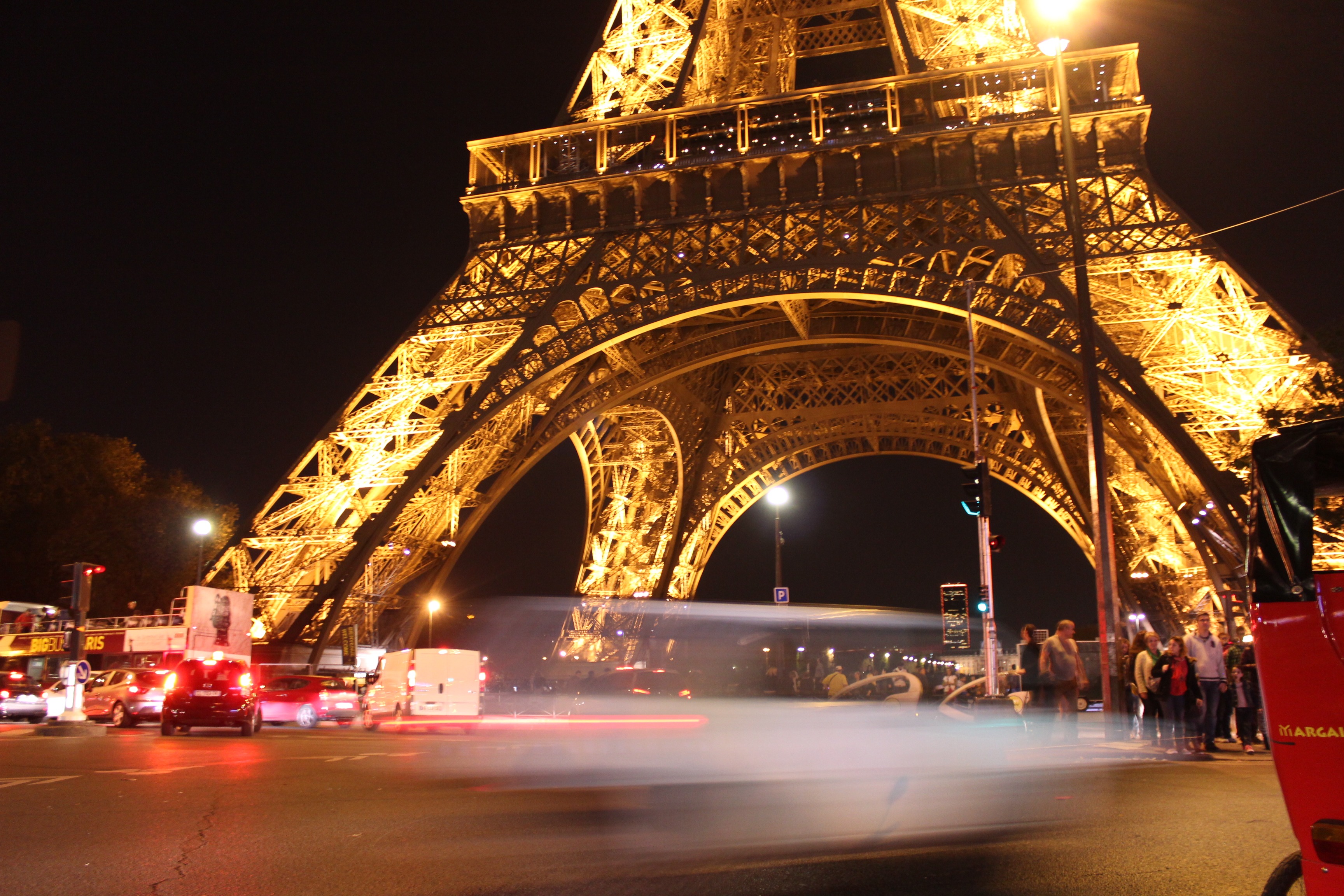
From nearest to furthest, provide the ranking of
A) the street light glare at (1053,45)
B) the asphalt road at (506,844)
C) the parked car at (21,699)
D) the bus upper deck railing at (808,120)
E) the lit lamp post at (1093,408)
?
1. the asphalt road at (506,844)
2. the lit lamp post at (1093,408)
3. the street light glare at (1053,45)
4. the bus upper deck railing at (808,120)
5. the parked car at (21,699)

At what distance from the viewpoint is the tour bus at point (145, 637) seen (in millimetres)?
24219

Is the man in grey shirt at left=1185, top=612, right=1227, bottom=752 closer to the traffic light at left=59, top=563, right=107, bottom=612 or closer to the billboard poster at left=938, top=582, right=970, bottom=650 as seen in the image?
the billboard poster at left=938, top=582, right=970, bottom=650

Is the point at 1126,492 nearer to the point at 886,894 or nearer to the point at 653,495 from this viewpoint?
the point at 653,495

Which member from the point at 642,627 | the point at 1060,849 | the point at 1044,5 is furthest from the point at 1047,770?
the point at 642,627

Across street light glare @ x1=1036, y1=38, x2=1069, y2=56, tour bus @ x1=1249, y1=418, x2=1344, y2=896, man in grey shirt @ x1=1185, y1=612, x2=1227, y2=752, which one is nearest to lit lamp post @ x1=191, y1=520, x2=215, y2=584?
street light glare @ x1=1036, y1=38, x2=1069, y2=56

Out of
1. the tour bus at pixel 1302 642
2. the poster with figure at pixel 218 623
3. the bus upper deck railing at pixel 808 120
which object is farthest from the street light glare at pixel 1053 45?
the poster with figure at pixel 218 623

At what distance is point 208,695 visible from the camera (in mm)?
17781

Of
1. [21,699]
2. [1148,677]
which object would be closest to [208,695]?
[21,699]

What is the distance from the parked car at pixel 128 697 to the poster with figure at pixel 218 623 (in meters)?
0.97

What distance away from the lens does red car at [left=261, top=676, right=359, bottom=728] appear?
76.7 ft

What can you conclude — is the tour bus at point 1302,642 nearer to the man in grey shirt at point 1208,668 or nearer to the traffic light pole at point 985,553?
the man in grey shirt at point 1208,668

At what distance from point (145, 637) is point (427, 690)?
1312cm

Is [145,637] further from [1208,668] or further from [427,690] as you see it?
[1208,668]

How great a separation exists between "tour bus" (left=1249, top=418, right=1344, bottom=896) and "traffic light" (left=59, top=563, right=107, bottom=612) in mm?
20170
